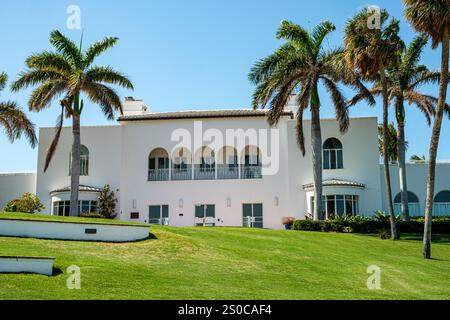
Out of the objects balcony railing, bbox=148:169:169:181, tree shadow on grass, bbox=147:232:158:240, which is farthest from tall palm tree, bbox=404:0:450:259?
balcony railing, bbox=148:169:169:181

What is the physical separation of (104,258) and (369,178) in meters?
24.0

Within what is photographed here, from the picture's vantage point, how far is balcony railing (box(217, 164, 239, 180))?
130 feet

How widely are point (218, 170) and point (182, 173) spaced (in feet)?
8.34

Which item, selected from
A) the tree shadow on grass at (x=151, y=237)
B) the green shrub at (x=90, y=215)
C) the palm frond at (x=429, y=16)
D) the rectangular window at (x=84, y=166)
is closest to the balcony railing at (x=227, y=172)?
the green shrub at (x=90, y=215)

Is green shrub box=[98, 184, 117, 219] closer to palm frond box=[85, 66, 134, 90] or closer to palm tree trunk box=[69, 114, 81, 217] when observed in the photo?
palm tree trunk box=[69, 114, 81, 217]

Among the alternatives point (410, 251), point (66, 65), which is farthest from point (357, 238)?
point (66, 65)

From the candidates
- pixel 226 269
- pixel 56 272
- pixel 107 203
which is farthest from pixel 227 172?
pixel 56 272

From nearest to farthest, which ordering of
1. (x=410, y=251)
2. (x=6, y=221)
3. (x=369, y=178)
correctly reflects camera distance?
(x=6, y=221) → (x=410, y=251) → (x=369, y=178)

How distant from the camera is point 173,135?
40.3 m

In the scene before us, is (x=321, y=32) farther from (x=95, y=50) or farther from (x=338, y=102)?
(x=95, y=50)

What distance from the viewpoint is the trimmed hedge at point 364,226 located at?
108 feet

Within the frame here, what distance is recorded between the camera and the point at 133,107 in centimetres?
4562
